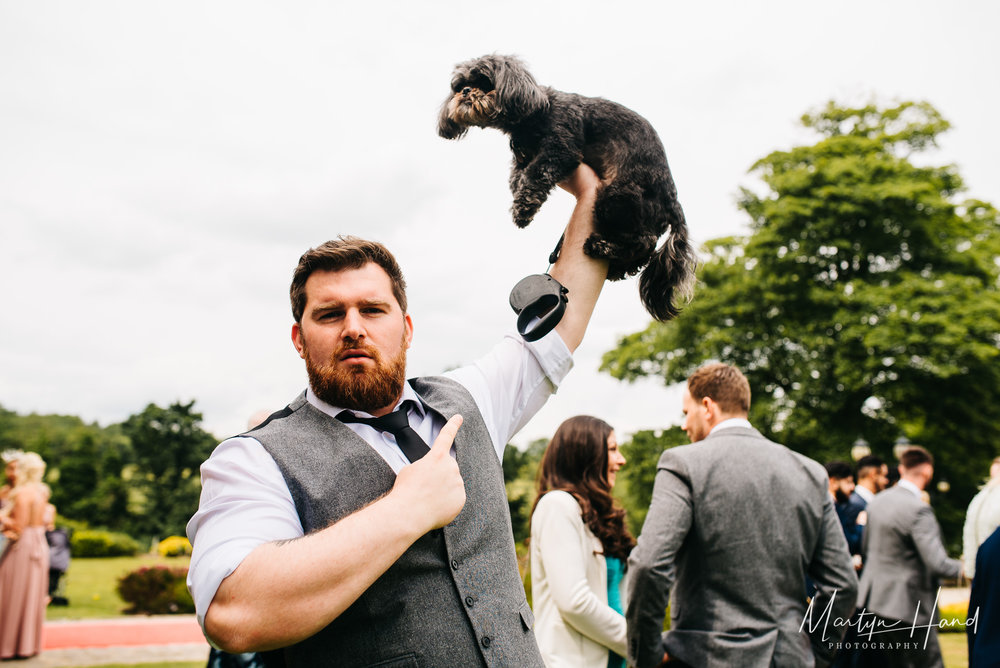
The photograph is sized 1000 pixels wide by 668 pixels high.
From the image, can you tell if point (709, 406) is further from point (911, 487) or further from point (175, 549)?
point (175, 549)

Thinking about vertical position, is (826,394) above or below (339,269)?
above

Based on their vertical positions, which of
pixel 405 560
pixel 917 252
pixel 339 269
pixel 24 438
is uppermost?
pixel 24 438

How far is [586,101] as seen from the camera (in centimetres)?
183

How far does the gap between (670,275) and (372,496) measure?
38.7 inches

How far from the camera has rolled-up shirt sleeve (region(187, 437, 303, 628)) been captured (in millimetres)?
1293

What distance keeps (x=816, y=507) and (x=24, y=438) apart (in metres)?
47.8

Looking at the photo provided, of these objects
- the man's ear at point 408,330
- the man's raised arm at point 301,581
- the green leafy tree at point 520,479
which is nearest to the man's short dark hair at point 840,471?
the green leafy tree at point 520,479

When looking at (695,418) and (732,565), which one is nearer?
(732,565)

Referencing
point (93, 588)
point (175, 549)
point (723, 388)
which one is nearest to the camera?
point (723, 388)

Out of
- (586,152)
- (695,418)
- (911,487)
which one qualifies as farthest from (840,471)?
(586,152)

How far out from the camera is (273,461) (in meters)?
1.52

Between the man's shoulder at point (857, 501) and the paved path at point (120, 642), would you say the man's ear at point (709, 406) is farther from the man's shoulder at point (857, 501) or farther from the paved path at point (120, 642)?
the paved path at point (120, 642)

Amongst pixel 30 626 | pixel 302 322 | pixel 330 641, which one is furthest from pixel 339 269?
pixel 30 626

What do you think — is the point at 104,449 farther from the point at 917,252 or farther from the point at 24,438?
the point at 917,252
